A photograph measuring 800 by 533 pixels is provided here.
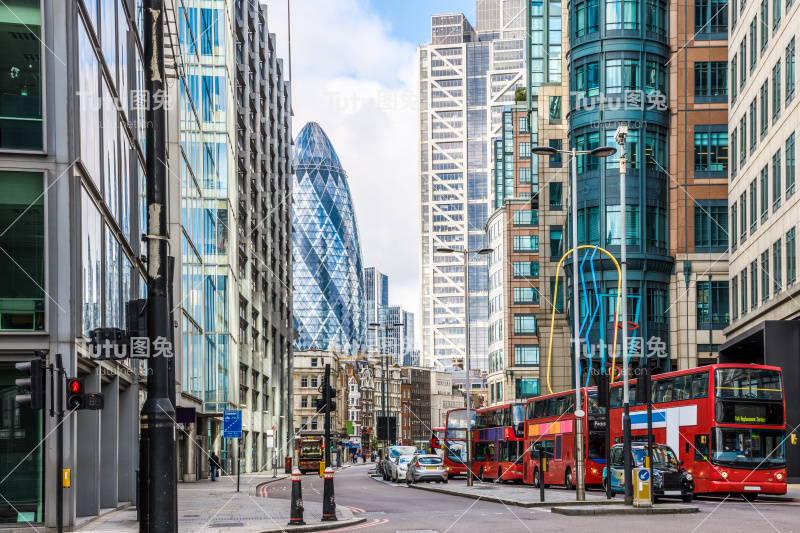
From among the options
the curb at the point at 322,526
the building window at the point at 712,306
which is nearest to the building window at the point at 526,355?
the building window at the point at 712,306

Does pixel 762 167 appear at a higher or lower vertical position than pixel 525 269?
higher

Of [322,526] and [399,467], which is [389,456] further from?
[322,526]

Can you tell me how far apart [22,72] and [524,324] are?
8424 cm

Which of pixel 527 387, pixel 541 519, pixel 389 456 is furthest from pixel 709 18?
pixel 527 387

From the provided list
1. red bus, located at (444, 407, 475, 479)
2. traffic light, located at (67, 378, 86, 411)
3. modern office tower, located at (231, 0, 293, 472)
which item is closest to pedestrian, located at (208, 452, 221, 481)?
modern office tower, located at (231, 0, 293, 472)

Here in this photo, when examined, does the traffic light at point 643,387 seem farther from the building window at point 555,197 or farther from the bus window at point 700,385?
the building window at point 555,197

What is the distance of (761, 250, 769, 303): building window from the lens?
144 ft

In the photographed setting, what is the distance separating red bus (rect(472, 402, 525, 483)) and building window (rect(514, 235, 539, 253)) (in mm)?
49586

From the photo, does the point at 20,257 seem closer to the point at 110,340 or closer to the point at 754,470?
the point at 110,340

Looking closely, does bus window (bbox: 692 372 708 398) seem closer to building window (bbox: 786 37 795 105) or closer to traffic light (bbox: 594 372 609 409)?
traffic light (bbox: 594 372 609 409)

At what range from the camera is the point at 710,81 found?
58.8 m

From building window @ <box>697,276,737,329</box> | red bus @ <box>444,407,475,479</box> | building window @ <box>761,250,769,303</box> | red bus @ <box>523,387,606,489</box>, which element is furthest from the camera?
building window @ <box>697,276,737,329</box>

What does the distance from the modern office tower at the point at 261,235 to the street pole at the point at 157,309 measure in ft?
177

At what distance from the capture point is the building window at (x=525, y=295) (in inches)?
3996
